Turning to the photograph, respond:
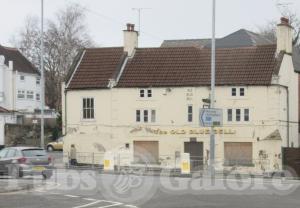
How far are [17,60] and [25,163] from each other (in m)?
54.4

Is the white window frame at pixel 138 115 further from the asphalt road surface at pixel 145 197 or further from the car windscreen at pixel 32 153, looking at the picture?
the asphalt road surface at pixel 145 197

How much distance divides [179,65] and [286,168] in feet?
40.4

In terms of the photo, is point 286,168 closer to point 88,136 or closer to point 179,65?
point 179,65

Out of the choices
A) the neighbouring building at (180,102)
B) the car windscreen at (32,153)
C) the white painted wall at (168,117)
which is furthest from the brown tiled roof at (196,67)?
the car windscreen at (32,153)

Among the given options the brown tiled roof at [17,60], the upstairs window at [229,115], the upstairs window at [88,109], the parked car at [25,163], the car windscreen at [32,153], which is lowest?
the parked car at [25,163]

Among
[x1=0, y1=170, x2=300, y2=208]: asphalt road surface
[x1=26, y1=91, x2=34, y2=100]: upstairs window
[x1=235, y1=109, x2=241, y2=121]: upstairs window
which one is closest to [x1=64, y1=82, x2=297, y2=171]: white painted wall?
[x1=235, y1=109, x2=241, y2=121]: upstairs window

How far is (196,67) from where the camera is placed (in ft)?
170

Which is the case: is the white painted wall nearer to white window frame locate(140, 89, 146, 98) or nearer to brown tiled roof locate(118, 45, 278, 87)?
white window frame locate(140, 89, 146, 98)

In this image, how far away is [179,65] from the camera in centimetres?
5241

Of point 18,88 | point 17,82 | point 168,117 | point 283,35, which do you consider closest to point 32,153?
point 168,117

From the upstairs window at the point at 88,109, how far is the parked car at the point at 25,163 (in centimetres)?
2094

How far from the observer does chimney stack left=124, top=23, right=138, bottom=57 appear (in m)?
54.0

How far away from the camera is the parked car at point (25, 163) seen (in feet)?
101

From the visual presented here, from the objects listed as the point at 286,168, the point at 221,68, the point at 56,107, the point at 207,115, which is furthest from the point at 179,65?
the point at 56,107
